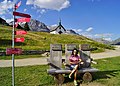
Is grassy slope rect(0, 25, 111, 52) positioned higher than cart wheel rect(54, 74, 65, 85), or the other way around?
grassy slope rect(0, 25, 111, 52)

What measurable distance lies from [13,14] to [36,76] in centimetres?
459

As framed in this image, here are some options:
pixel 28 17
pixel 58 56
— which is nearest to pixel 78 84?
pixel 58 56

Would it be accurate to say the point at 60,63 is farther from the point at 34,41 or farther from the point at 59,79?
the point at 34,41

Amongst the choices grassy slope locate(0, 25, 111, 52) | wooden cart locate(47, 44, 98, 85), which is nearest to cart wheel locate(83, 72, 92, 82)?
wooden cart locate(47, 44, 98, 85)

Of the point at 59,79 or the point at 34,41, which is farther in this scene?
the point at 34,41

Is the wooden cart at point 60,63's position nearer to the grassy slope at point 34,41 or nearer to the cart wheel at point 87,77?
the cart wheel at point 87,77

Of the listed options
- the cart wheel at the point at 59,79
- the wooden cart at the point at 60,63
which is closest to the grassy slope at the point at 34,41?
the wooden cart at the point at 60,63

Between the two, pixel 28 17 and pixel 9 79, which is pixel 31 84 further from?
pixel 28 17

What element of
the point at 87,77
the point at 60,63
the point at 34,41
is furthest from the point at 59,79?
the point at 34,41

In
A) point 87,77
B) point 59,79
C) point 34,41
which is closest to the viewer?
point 59,79

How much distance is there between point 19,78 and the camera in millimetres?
12070

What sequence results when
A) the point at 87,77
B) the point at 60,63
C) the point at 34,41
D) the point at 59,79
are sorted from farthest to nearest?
the point at 34,41, the point at 60,63, the point at 87,77, the point at 59,79

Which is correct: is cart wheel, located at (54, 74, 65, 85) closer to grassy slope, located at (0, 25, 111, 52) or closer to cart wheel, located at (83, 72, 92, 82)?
cart wheel, located at (83, 72, 92, 82)

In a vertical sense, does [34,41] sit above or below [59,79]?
above
